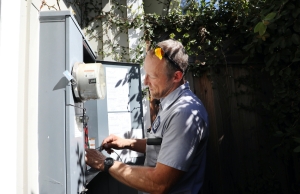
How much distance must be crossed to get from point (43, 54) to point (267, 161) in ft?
10.5

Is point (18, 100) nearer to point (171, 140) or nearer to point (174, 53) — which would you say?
point (171, 140)

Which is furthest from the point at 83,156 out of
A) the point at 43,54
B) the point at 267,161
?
the point at 267,161

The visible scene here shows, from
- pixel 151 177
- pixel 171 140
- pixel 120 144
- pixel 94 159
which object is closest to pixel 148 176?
pixel 151 177

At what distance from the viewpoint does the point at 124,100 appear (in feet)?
8.45

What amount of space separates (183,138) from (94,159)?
660 mm

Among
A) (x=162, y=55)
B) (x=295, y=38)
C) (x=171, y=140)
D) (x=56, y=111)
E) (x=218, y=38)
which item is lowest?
(x=171, y=140)

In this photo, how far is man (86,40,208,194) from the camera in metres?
1.17

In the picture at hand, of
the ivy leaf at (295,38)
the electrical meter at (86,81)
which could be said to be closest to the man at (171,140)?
the electrical meter at (86,81)

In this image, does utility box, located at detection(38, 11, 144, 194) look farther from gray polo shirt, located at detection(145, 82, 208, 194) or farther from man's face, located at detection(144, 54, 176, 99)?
gray polo shirt, located at detection(145, 82, 208, 194)

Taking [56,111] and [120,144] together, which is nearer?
[56,111]

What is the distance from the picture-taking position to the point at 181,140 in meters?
1.18

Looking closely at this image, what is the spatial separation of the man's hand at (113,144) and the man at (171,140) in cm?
24

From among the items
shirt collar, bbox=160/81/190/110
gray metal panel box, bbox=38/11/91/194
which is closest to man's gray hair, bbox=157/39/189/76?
shirt collar, bbox=160/81/190/110

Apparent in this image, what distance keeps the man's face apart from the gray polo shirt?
0.05 m
